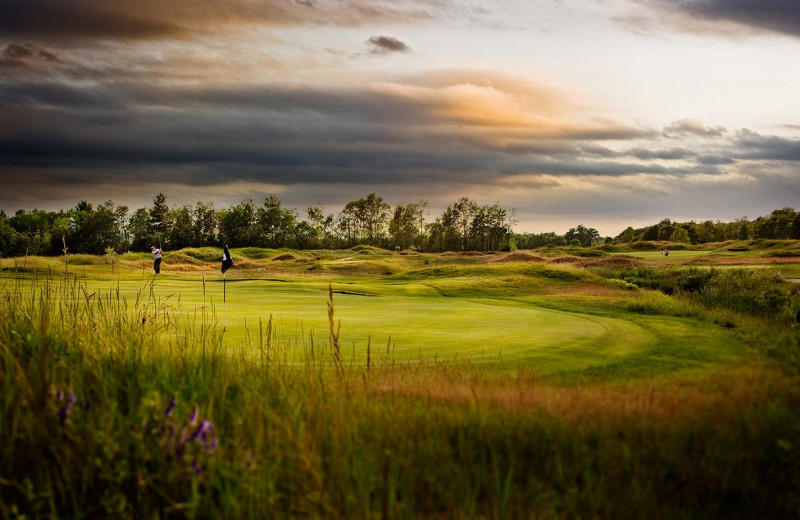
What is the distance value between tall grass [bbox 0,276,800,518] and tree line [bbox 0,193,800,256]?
102 metres

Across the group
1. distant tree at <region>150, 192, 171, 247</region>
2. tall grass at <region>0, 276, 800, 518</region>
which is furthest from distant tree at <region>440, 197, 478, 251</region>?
tall grass at <region>0, 276, 800, 518</region>

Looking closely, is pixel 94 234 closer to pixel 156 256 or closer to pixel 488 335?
pixel 156 256

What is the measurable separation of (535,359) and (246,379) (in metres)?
5.87

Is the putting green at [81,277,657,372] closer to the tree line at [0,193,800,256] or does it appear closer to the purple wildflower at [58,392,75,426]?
the purple wildflower at [58,392,75,426]

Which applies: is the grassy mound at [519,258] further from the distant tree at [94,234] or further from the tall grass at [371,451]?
the distant tree at [94,234]

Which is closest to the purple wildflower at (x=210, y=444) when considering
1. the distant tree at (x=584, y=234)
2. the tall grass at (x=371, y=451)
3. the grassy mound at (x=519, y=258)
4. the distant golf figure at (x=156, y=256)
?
the tall grass at (x=371, y=451)

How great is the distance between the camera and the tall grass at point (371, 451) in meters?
5.12

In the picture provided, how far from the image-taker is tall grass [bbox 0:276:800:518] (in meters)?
5.12

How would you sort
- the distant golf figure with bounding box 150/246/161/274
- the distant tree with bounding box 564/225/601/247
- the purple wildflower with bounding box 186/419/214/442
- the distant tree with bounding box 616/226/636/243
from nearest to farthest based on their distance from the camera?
1. the purple wildflower with bounding box 186/419/214/442
2. the distant golf figure with bounding box 150/246/161/274
3. the distant tree with bounding box 616/226/636/243
4. the distant tree with bounding box 564/225/601/247

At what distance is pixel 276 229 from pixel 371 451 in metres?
111

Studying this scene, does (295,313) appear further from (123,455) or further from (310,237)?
(310,237)

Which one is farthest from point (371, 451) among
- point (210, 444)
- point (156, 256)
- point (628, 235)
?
point (628, 235)

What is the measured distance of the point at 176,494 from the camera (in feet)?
17.1

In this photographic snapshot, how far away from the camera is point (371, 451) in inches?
223
